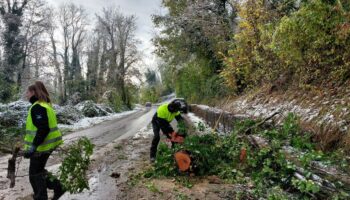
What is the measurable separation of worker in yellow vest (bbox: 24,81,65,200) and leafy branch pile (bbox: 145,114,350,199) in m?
2.48

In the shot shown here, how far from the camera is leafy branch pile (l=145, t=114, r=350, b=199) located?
493cm

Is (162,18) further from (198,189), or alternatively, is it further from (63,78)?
(198,189)

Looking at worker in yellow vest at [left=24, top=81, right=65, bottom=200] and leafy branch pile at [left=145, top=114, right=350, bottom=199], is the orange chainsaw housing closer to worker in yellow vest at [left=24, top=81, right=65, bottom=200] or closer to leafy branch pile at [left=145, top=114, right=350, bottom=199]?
leafy branch pile at [left=145, top=114, right=350, bottom=199]

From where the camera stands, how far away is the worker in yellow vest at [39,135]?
451 centimetres

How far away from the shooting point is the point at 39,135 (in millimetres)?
4516

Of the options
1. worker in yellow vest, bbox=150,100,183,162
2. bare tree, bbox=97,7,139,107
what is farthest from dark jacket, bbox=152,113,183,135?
bare tree, bbox=97,7,139,107

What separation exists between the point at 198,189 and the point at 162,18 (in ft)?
77.3

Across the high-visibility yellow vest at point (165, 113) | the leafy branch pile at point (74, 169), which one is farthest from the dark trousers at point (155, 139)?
the leafy branch pile at point (74, 169)

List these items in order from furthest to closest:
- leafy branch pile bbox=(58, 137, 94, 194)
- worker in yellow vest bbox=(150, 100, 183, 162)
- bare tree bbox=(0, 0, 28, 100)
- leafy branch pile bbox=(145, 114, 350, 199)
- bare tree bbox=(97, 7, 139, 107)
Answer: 1. bare tree bbox=(97, 7, 139, 107)
2. bare tree bbox=(0, 0, 28, 100)
3. worker in yellow vest bbox=(150, 100, 183, 162)
4. leafy branch pile bbox=(58, 137, 94, 194)
5. leafy branch pile bbox=(145, 114, 350, 199)

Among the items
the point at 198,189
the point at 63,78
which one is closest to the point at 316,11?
the point at 198,189

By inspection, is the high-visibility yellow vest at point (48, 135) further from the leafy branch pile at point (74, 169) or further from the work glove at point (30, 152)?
the leafy branch pile at point (74, 169)

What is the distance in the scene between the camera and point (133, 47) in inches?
1738

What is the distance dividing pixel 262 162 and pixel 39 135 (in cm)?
395

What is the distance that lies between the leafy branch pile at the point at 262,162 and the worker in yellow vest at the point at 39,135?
248 cm
